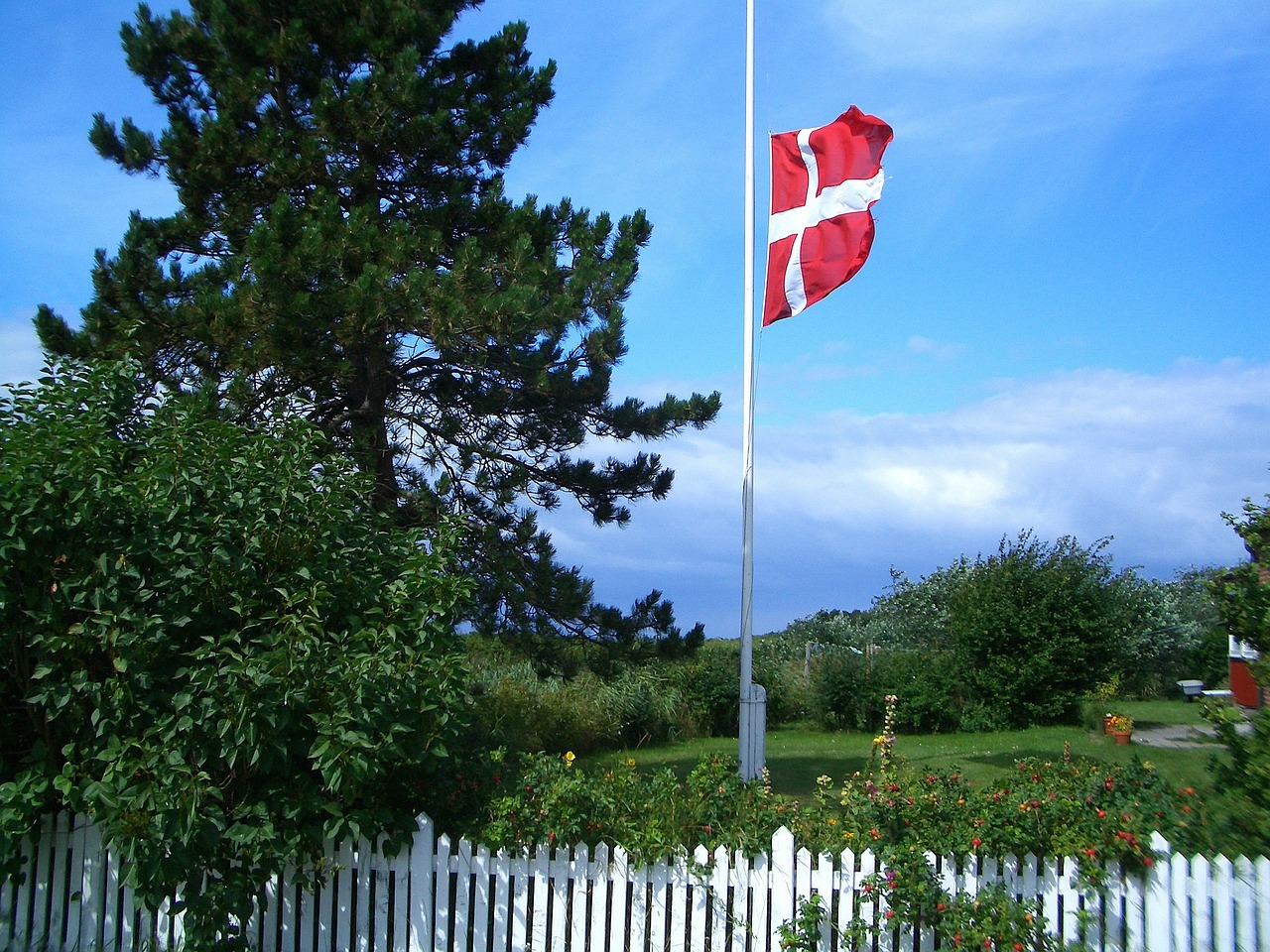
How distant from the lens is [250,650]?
5.31 m

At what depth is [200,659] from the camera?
5.45 metres

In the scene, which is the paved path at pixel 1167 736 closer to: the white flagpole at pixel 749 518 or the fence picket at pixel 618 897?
the white flagpole at pixel 749 518

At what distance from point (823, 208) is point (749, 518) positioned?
296 centimetres

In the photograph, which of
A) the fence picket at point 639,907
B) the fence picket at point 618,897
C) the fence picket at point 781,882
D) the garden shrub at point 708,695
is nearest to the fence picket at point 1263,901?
the fence picket at point 781,882

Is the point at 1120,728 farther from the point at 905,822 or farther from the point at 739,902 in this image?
the point at 739,902

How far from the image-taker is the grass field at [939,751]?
14406 mm

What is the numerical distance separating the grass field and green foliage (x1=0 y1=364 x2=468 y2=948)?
26.7ft

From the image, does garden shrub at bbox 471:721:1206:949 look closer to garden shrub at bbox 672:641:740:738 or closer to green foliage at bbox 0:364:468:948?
green foliage at bbox 0:364:468:948

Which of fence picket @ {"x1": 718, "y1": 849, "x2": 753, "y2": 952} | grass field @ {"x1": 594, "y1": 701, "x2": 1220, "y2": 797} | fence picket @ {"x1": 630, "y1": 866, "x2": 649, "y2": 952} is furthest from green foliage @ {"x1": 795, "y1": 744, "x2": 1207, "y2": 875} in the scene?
grass field @ {"x1": 594, "y1": 701, "x2": 1220, "y2": 797}

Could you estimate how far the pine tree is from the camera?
33.9ft

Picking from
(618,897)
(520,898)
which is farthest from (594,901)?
(520,898)

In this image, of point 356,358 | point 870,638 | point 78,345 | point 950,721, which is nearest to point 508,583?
point 356,358

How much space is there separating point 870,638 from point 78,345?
22.3 metres

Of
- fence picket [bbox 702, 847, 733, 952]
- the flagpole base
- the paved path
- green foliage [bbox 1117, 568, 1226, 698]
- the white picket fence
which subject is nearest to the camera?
the white picket fence
